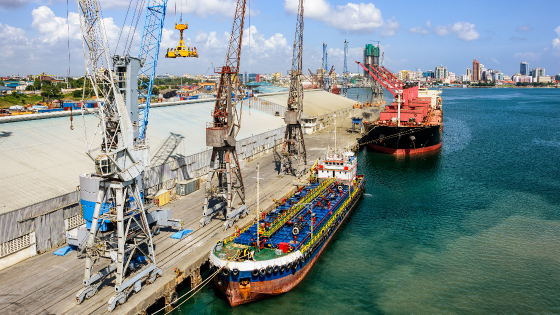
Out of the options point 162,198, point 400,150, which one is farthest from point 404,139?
point 162,198

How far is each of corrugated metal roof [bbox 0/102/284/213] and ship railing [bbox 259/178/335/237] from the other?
1796 cm

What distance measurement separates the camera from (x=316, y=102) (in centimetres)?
13238

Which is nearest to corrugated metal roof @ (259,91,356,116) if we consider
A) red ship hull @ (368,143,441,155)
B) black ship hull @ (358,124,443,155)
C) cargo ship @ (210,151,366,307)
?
red ship hull @ (368,143,441,155)

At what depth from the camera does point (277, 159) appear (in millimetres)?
71875

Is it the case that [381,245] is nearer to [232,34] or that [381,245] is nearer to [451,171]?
[232,34]

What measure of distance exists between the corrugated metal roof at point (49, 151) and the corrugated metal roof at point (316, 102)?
172 ft

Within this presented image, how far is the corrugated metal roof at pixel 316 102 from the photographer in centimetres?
11350

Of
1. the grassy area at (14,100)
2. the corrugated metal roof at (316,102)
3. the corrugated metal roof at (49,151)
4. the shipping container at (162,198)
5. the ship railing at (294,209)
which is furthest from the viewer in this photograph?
the grassy area at (14,100)

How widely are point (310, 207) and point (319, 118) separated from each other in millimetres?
69924

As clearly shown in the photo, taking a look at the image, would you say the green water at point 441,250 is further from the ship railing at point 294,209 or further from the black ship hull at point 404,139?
the black ship hull at point 404,139

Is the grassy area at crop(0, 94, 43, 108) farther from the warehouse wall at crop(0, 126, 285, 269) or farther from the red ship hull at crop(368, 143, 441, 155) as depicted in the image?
the red ship hull at crop(368, 143, 441, 155)

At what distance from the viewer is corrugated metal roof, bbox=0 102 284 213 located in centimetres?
3331

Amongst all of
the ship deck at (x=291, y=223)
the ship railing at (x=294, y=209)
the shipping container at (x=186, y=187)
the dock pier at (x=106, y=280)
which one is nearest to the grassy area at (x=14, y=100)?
the shipping container at (x=186, y=187)


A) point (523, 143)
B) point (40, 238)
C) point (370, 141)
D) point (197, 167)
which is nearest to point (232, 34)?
point (197, 167)
